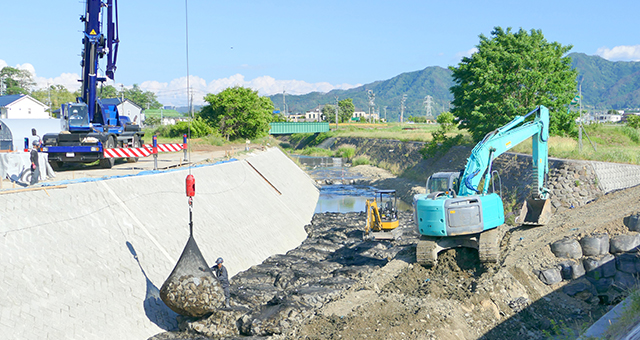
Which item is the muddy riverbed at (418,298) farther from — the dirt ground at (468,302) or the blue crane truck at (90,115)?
the blue crane truck at (90,115)

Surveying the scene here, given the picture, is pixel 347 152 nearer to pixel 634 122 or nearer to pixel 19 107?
pixel 634 122

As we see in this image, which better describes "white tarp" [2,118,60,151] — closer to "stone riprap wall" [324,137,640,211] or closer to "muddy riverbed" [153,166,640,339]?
"muddy riverbed" [153,166,640,339]

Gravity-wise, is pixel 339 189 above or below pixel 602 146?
below

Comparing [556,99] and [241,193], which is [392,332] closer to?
[241,193]

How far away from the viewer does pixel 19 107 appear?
214ft

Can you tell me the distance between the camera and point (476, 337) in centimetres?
1202

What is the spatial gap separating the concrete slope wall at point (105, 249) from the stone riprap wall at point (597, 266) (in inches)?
417

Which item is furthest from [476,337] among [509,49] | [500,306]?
[509,49]

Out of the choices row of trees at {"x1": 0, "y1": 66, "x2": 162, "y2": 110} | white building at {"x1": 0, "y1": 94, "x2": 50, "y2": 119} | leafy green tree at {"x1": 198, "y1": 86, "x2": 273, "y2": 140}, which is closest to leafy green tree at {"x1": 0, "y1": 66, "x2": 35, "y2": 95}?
row of trees at {"x1": 0, "y1": 66, "x2": 162, "y2": 110}

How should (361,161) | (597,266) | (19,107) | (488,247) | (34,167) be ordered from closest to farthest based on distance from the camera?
(488,247)
(597,266)
(34,167)
(19,107)
(361,161)

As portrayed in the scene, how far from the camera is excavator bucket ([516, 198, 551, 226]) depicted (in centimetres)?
1989

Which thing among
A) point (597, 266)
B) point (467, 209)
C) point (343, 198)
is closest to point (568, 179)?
point (597, 266)

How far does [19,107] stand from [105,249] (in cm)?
6166

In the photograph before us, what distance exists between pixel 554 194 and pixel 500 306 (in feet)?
54.2
